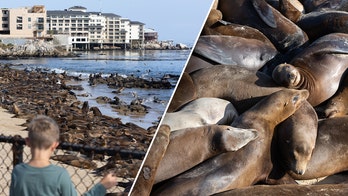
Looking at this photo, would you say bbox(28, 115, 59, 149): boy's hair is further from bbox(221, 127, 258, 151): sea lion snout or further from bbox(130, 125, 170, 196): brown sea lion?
bbox(221, 127, 258, 151): sea lion snout

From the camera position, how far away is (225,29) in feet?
12.0

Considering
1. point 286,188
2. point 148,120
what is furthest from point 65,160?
point 286,188

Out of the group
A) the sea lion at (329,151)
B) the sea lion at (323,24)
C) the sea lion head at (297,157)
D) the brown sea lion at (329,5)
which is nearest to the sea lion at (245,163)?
the sea lion head at (297,157)

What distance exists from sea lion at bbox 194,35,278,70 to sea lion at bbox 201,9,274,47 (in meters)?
0.07

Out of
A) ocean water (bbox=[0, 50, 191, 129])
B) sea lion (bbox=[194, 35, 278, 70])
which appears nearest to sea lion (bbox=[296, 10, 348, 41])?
sea lion (bbox=[194, 35, 278, 70])

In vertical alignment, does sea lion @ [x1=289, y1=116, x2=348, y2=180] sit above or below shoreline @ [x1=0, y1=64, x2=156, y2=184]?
below

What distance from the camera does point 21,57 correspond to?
2.21 meters

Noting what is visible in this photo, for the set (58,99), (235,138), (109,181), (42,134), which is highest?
(42,134)

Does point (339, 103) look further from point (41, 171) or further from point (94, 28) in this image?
point (41, 171)

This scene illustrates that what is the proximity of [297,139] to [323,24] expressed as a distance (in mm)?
2075

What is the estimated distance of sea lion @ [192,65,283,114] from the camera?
296cm

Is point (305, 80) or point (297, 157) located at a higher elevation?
point (305, 80)

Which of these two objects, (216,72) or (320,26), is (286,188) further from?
(320,26)

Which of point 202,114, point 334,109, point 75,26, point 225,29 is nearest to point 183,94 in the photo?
point 202,114
